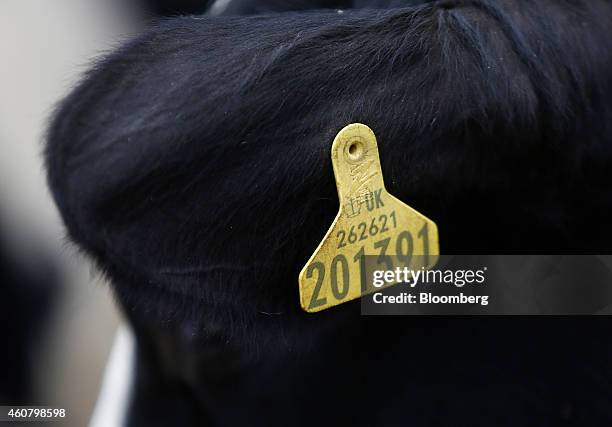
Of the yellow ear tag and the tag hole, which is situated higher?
the tag hole

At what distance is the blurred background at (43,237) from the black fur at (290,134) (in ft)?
0.73

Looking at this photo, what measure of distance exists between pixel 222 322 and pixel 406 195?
138 mm

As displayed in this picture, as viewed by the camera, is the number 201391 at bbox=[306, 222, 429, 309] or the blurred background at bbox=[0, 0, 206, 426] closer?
the number 201391 at bbox=[306, 222, 429, 309]

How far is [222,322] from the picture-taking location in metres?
0.42

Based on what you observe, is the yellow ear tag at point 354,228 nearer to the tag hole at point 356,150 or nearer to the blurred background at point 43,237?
the tag hole at point 356,150

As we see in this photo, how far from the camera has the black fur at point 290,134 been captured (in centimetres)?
39

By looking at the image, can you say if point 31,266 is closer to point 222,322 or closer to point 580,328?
point 222,322

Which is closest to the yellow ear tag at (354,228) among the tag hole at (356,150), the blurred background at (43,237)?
the tag hole at (356,150)

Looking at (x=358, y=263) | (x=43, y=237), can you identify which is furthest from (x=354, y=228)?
(x=43, y=237)

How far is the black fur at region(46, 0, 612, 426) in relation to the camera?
386mm

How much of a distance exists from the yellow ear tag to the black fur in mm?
11

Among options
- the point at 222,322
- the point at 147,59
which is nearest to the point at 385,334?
the point at 222,322

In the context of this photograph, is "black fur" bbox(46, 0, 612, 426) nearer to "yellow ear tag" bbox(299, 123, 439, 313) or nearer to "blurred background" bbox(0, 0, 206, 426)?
"yellow ear tag" bbox(299, 123, 439, 313)

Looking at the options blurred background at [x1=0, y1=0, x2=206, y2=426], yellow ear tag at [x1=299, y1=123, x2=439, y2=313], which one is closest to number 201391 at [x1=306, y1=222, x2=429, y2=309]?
yellow ear tag at [x1=299, y1=123, x2=439, y2=313]
